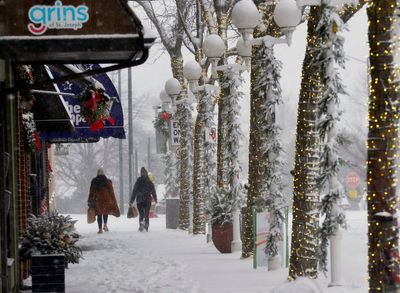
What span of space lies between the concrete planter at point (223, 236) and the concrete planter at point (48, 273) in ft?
25.8

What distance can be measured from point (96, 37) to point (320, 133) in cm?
494

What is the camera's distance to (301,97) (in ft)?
47.0

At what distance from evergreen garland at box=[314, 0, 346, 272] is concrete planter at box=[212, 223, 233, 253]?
23.7 ft

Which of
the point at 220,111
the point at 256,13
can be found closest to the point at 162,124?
the point at 220,111

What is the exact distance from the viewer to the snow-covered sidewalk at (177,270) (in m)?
14.1

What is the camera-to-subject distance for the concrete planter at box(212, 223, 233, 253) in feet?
67.4

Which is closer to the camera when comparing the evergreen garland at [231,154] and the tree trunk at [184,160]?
the evergreen garland at [231,154]

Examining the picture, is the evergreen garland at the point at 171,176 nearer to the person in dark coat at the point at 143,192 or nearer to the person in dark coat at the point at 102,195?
the person in dark coat at the point at 143,192

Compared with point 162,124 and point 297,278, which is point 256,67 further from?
point 162,124

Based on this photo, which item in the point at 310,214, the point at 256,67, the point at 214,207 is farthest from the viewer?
the point at 214,207

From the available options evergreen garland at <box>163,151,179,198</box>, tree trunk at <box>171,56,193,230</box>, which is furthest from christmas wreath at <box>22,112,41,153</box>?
evergreen garland at <box>163,151,179,198</box>

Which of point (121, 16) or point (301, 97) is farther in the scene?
point (301, 97)

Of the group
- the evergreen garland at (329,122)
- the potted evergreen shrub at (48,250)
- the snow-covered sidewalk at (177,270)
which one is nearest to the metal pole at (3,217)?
the potted evergreen shrub at (48,250)

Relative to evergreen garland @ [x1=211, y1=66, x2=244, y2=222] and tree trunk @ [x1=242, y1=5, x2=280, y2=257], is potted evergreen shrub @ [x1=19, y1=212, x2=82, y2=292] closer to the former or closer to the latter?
tree trunk @ [x1=242, y1=5, x2=280, y2=257]
